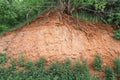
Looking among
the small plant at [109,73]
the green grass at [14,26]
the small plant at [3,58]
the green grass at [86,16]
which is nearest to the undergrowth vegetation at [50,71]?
the small plant at [109,73]

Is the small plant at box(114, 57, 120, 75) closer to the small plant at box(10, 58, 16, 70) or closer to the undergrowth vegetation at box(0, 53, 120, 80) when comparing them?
the undergrowth vegetation at box(0, 53, 120, 80)

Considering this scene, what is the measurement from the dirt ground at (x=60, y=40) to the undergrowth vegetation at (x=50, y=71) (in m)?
0.29

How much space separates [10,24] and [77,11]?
8.02 ft

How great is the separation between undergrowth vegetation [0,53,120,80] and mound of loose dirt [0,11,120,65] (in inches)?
12.2

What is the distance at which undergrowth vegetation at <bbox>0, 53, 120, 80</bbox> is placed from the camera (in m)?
6.46

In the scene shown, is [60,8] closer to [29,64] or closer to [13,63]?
[29,64]

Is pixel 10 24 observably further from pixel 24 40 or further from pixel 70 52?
pixel 70 52

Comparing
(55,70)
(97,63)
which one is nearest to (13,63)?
(55,70)

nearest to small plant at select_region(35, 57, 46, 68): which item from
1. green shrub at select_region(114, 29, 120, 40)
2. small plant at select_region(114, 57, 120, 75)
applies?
small plant at select_region(114, 57, 120, 75)

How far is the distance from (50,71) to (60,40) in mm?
1235

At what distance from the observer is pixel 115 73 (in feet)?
Answer: 22.3

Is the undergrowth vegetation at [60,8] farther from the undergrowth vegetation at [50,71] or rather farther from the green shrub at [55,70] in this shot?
the green shrub at [55,70]

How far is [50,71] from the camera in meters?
6.61

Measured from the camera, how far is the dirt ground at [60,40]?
7242 millimetres
